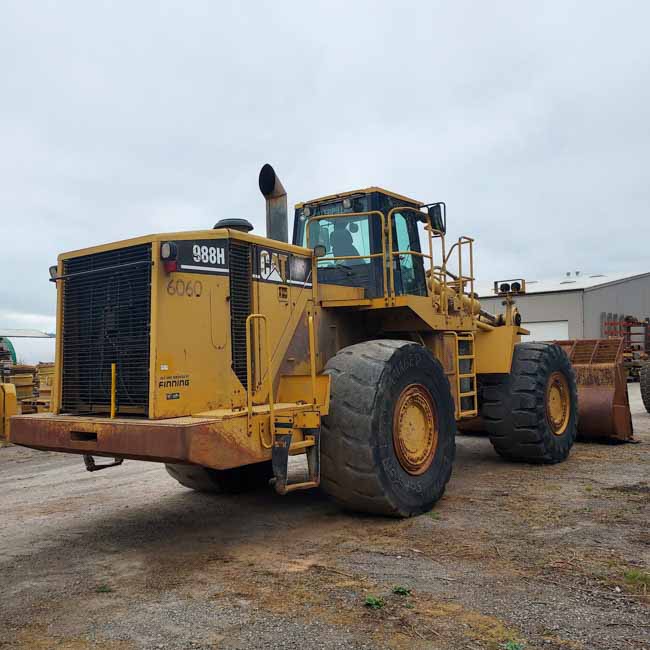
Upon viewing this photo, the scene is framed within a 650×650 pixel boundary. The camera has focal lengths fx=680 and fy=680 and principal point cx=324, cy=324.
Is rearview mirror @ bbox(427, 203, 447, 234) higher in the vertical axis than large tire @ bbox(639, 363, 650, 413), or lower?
higher

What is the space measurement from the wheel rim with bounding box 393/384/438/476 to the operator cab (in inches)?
51.9

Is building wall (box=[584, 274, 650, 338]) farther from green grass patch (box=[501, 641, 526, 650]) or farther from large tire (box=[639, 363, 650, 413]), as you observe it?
green grass patch (box=[501, 641, 526, 650])

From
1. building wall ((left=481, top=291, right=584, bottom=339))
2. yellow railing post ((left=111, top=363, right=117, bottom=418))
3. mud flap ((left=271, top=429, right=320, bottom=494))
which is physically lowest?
mud flap ((left=271, top=429, right=320, bottom=494))

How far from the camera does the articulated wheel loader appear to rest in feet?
17.4

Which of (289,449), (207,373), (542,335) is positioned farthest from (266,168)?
(542,335)

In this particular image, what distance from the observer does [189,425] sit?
4805mm

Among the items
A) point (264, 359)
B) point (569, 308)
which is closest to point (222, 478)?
point (264, 359)

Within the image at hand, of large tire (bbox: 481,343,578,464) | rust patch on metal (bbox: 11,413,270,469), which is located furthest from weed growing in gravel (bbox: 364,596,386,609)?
large tire (bbox: 481,343,578,464)

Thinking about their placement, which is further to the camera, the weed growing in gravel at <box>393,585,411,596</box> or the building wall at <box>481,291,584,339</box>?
the building wall at <box>481,291,584,339</box>

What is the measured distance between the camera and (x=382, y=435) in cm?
581

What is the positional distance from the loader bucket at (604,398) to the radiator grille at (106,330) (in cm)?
774

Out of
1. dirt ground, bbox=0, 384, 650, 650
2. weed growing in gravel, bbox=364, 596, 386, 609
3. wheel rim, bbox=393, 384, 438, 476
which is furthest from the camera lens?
wheel rim, bbox=393, 384, 438, 476

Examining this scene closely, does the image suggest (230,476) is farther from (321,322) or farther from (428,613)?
(428,613)

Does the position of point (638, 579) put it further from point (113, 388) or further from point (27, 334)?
point (27, 334)
